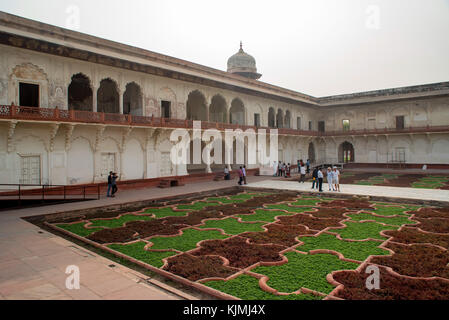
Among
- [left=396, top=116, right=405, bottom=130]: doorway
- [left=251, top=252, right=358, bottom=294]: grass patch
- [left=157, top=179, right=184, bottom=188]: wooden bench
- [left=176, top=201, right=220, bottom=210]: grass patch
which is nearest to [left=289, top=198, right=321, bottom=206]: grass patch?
[left=176, top=201, right=220, bottom=210]: grass patch

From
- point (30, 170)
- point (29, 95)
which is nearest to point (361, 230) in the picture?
point (30, 170)

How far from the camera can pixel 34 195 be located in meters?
12.8

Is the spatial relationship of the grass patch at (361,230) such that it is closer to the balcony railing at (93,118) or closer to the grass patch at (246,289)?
the grass patch at (246,289)

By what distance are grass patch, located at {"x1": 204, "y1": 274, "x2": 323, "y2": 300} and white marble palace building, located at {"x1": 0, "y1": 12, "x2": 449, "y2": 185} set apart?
37.7ft

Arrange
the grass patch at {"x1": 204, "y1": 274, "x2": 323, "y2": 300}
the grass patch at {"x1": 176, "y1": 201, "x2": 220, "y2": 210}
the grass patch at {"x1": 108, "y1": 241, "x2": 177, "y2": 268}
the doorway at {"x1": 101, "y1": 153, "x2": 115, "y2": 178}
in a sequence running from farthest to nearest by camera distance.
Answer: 1. the doorway at {"x1": 101, "y1": 153, "x2": 115, "y2": 178}
2. the grass patch at {"x1": 176, "y1": 201, "x2": 220, "y2": 210}
3. the grass patch at {"x1": 108, "y1": 241, "x2": 177, "y2": 268}
4. the grass patch at {"x1": 204, "y1": 274, "x2": 323, "y2": 300}

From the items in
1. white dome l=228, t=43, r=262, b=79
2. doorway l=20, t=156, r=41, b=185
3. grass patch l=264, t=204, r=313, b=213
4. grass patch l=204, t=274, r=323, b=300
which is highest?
white dome l=228, t=43, r=262, b=79

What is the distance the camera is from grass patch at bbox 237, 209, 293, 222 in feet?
30.7

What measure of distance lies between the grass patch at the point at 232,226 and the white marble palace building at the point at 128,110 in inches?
344

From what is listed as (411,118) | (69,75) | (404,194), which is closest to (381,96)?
(411,118)

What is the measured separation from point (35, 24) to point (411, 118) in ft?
96.1

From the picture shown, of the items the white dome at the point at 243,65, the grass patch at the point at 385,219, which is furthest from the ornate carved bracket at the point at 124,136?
the white dome at the point at 243,65

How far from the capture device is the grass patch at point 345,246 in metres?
6.01

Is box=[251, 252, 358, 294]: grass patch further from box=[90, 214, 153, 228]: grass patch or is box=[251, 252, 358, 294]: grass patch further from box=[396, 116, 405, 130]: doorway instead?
box=[396, 116, 405, 130]: doorway

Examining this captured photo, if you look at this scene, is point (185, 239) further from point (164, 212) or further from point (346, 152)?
point (346, 152)
